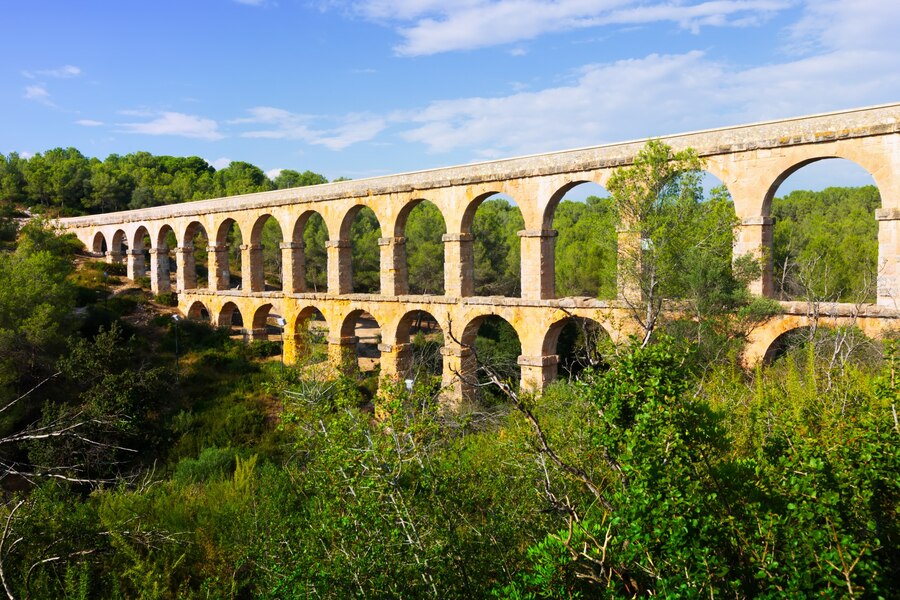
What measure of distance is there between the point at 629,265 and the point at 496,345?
11.0 meters

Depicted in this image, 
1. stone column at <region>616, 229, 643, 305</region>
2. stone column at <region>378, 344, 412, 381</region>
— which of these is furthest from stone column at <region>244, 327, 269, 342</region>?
stone column at <region>616, 229, 643, 305</region>

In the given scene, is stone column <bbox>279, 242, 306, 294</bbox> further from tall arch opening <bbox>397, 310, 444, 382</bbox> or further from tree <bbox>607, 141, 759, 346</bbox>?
tree <bbox>607, 141, 759, 346</bbox>

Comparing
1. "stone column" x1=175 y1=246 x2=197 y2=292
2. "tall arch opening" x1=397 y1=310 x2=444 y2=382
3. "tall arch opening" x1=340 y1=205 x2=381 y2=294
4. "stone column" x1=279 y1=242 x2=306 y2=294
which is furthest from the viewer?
"tall arch opening" x1=340 y1=205 x2=381 y2=294

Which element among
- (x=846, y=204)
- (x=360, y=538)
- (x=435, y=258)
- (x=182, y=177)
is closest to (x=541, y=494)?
(x=360, y=538)

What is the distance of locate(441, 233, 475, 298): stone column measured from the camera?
17688mm

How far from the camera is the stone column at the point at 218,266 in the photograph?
2603 cm

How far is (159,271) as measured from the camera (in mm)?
29750

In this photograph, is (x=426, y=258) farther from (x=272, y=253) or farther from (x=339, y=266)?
(x=272, y=253)

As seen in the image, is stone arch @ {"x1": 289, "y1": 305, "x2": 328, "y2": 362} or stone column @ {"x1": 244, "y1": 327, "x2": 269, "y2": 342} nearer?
stone arch @ {"x1": 289, "y1": 305, "x2": 328, "y2": 362}

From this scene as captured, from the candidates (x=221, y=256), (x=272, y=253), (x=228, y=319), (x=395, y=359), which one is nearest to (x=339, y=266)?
(x=395, y=359)

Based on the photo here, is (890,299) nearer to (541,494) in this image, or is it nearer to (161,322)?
(541,494)

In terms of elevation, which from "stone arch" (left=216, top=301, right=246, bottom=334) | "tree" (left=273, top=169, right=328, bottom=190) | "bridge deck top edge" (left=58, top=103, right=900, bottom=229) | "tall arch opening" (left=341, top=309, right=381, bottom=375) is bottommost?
"tall arch opening" (left=341, top=309, right=381, bottom=375)

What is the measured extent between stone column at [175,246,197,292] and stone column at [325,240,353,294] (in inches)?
373

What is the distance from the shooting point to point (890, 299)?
470 inches
